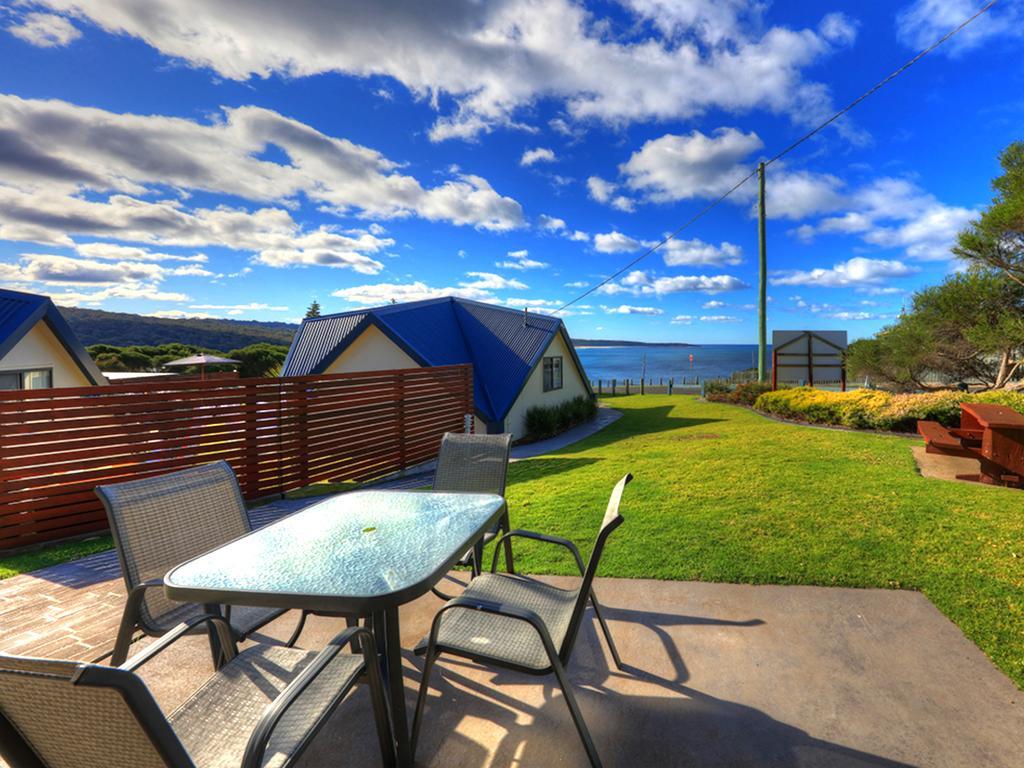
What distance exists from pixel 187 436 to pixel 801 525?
7979 mm

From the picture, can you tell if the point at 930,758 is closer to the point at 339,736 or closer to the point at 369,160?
the point at 339,736

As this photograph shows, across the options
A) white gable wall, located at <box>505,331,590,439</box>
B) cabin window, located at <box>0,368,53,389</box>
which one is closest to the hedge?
white gable wall, located at <box>505,331,590,439</box>

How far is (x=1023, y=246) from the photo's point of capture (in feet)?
44.2

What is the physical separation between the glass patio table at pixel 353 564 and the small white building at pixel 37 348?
12.9 metres

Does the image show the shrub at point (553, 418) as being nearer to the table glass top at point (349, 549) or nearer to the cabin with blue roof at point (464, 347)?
the cabin with blue roof at point (464, 347)

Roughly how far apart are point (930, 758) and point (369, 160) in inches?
727

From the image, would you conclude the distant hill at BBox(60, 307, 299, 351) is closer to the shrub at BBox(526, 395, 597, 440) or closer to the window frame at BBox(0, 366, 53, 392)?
the window frame at BBox(0, 366, 53, 392)

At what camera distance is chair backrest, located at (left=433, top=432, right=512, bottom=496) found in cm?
435

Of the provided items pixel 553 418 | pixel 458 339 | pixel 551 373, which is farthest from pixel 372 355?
pixel 551 373

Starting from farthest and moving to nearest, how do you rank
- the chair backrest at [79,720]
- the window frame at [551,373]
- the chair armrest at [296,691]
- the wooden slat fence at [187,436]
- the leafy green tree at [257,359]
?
the leafy green tree at [257,359] → the window frame at [551,373] → the wooden slat fence at [187,436] → the chair armrest at [296,691] → the chair backrest at [79,720]

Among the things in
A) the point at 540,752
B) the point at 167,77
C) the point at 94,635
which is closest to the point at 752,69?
the point at 167,77

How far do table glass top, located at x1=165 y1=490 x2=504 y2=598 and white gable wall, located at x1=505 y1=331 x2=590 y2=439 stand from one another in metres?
11.7

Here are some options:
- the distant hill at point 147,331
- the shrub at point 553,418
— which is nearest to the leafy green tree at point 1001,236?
the shrub at point 553,418

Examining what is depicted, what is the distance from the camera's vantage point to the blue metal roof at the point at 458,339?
14758 millimetres
